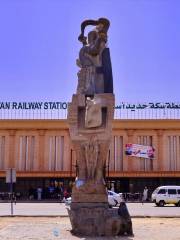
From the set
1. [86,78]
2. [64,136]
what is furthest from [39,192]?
[86,78]

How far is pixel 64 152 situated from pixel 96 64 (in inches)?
1437

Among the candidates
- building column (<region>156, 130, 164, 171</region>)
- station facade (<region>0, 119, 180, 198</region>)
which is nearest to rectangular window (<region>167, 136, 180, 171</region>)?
station facade (<region>0, 119, 180, 198</region>)

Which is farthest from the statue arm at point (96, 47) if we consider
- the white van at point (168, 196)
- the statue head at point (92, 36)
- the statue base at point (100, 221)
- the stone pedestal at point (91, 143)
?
the white van at point (168, 196)

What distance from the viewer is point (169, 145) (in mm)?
52125

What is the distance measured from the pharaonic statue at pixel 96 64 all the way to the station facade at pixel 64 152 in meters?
35.3

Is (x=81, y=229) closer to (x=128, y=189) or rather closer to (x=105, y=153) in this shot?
(x=105, y=153)

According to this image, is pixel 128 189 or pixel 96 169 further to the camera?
pixel 128 189

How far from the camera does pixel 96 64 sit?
16281 millimetres

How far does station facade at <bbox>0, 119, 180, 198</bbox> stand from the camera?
169 ft

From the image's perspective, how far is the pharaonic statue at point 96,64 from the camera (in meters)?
16.1

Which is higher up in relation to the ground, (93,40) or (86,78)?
(93,40)

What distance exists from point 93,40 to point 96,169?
4596mm

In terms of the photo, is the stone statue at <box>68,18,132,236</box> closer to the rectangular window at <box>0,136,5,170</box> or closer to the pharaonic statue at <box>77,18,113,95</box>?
the pharaonic statue at <box>77,18,113,95</box>

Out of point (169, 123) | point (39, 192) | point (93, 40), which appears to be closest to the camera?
point (93, 40)
